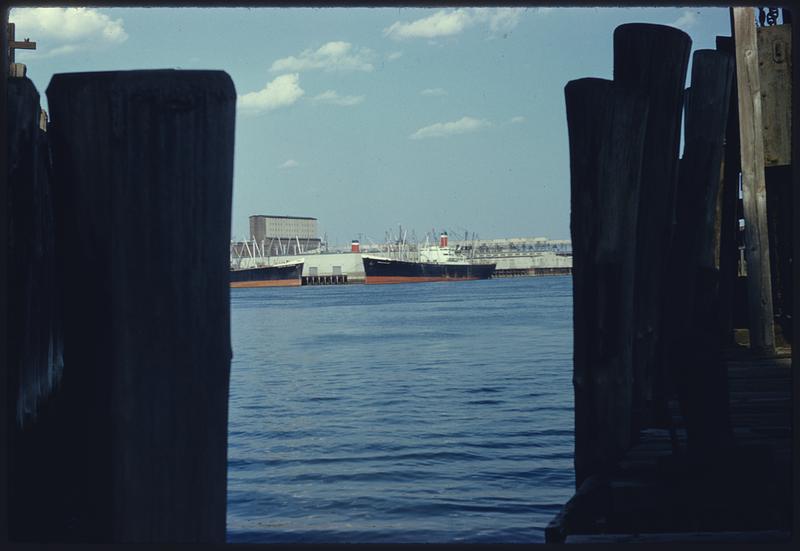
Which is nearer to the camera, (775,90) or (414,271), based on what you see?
(775,90)

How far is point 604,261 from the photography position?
4.00 metres

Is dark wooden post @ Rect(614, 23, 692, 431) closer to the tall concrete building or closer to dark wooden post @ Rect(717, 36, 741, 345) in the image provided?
dark wooden post @ Rect(717, 36, 741, 345)

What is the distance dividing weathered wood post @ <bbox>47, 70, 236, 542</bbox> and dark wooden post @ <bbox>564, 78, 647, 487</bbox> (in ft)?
6.90

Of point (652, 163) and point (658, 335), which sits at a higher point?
point (652, 163)

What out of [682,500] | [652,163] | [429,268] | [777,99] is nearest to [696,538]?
[682,500]

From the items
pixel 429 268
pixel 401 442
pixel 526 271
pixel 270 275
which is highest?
pixel 429 268

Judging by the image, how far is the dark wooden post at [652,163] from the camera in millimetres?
4488

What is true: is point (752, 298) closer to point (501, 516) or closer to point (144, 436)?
point (501, 516)

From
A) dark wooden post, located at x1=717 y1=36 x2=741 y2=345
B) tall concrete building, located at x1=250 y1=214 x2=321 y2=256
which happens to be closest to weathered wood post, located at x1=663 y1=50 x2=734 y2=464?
dark wooden post, located at x1=717 y1=36 x2=741 y2=345

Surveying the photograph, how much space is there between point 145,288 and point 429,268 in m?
110

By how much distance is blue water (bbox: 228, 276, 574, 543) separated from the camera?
7.47m

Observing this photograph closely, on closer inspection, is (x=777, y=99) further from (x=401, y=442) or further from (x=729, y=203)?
(x=401, y=442)

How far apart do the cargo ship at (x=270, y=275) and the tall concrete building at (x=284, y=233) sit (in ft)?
121

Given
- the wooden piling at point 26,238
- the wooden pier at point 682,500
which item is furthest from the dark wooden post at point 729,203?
the wooden piling at point 26,238
